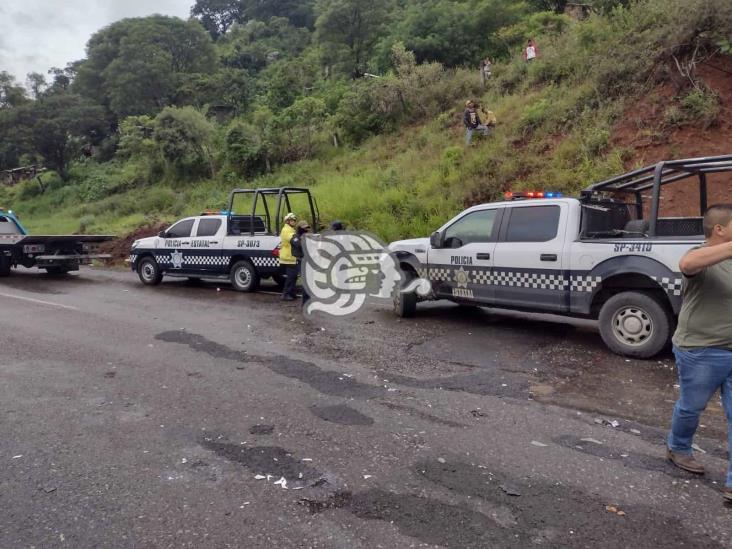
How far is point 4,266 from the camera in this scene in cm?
1441

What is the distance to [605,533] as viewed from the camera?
283cm

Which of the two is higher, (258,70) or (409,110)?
(258,70)

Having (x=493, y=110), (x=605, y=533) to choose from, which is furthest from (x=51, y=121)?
(x=605, y=533)

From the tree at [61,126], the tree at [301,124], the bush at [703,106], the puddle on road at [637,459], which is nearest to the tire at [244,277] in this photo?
the puddle on road at [637,459]

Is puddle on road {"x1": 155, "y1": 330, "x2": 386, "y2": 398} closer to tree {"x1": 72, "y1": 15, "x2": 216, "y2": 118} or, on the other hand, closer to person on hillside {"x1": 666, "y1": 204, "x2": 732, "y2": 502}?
person on hillside {"x1": 666, "y1": 204, "x2": 732, "y2": 502}

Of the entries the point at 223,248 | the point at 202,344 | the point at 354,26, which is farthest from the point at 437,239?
the point at 354,26

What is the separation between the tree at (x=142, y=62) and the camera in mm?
48656

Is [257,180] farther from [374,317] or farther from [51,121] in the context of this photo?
[51,121]

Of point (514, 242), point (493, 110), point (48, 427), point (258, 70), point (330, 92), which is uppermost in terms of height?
point (258, 70)

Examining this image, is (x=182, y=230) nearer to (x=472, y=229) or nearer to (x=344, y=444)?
(x=472, y=229)

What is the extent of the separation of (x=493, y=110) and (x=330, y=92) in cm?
1371

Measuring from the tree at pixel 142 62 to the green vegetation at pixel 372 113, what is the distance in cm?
19

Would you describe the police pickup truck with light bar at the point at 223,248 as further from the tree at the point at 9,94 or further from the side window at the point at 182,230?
the tree at the point at 9,94

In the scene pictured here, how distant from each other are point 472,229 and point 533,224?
956mm
